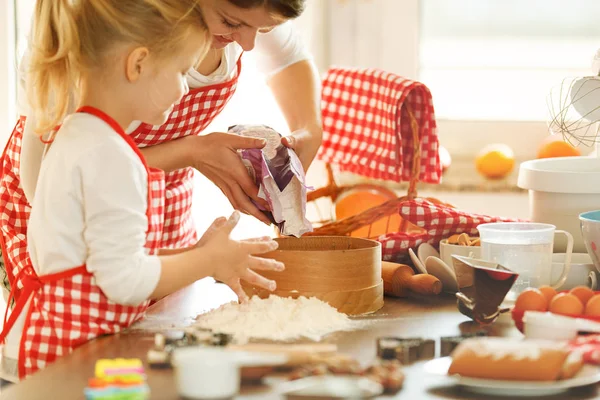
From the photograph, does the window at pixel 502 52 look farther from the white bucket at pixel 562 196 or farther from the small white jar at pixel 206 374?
the small white jar at pixel 206 374

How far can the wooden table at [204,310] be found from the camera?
2.82 feet

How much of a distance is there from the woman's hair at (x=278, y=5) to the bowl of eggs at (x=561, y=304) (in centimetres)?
52

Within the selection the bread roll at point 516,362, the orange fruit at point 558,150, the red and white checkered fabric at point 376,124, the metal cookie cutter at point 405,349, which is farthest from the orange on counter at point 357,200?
the bread roll at point 516,362

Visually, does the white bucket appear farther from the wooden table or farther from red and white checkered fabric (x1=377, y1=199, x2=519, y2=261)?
the wooden table

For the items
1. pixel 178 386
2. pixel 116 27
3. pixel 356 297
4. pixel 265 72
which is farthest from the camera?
pixel 265 72

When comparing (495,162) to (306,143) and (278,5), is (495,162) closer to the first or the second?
(306,143)

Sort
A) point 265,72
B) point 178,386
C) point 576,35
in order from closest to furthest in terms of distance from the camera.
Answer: point 178,386, point 265,72, point 576,35

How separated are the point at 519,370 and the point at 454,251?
54 centimetres

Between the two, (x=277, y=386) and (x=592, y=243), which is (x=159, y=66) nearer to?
(x=277, y=386)

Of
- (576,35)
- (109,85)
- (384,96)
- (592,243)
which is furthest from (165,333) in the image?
(576,35)

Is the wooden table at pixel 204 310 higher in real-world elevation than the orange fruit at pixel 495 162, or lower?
lower

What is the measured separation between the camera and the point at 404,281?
133 centimetres

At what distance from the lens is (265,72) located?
5.78 feet

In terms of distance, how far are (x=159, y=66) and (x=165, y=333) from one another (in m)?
0.34
